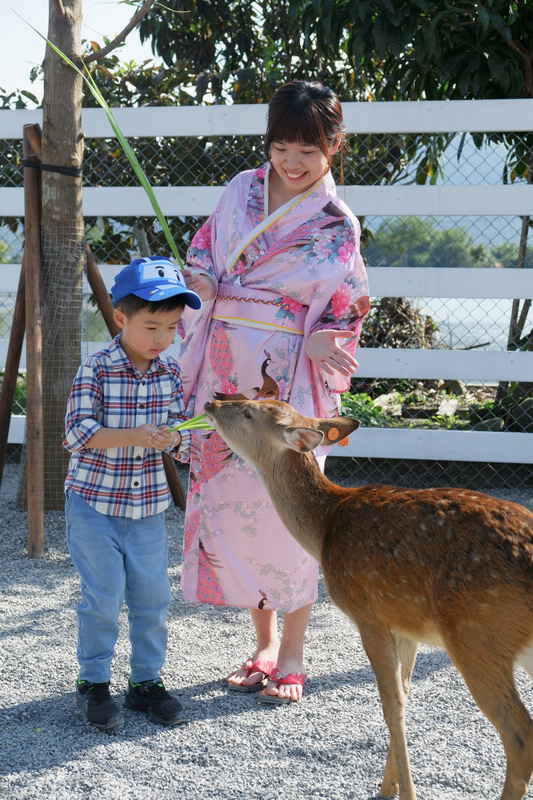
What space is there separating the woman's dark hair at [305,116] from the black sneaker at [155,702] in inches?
75.1

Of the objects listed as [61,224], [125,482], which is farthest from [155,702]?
[61,224]

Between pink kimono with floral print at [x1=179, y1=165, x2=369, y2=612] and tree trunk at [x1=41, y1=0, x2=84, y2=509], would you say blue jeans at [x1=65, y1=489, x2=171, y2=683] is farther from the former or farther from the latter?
tree trunk at [x1=41, y1=0, x2=84, y2=509]

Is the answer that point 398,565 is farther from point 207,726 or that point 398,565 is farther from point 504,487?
point 504,487

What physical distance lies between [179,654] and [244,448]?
1112 mm

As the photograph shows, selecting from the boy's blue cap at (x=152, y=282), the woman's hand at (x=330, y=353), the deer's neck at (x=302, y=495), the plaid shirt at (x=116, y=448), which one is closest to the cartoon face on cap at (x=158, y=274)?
the boy's blue cap at (x=152, y=282)

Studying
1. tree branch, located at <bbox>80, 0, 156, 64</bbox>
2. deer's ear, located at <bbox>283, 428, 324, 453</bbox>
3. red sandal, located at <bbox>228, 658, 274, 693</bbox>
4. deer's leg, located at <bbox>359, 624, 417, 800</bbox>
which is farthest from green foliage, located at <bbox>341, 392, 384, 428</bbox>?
deer's leg, located at <bbox>359, 624, 417, 800</bbox>

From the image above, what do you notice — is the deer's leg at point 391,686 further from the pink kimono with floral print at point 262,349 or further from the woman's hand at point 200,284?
the woman's hand at point 200,284

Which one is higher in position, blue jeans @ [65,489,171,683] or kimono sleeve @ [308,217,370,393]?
kimono sleeve @ [308,217,370,393]

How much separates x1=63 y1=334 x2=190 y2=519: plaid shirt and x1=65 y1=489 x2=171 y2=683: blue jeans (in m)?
0.06

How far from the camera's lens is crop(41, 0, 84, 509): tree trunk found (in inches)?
186

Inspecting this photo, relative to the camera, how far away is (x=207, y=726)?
266 cm

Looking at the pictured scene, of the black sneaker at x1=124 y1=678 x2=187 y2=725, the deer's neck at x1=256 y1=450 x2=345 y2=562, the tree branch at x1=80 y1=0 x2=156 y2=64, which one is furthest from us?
the tree branch at x1=80 y1=0 x2=156 y2=64

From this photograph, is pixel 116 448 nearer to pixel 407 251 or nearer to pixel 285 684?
pixel 285 684

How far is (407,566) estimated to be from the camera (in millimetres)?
2129
